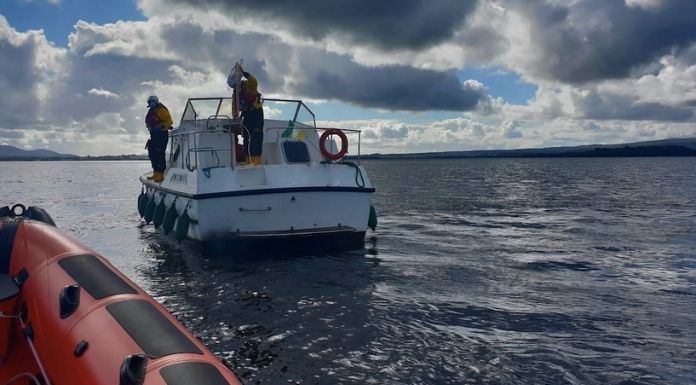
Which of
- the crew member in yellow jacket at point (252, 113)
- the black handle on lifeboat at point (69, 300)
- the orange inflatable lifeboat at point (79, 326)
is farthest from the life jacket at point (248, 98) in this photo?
the black handle on lifeboat at point (69, 300)

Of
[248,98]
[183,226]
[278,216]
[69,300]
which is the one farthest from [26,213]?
[248,98]

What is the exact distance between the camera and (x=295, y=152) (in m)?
13.2

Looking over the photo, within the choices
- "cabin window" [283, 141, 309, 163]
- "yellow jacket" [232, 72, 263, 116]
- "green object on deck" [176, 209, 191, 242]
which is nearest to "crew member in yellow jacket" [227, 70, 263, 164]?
"yellow jacket" [232, 72, 263, 116]

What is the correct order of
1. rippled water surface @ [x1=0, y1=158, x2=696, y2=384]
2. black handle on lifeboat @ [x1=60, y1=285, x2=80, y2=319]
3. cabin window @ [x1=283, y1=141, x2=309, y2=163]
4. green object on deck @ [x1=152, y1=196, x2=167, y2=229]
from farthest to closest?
1. green object on deck @ [x1=152, y1=196, x2=167, y2=229]
2. cabin window @ [x1=283, y1=141, x2=309, y2=163]
3. rippled water surface @ [x1=0, y1=158, x2=696, y2=384]
4. black handle on lifeboat @ [x1=60, y1=285, x2=80, y2=319]

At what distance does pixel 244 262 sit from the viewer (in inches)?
433

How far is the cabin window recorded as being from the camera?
517 inches

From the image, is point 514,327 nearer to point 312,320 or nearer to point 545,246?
point 312,320

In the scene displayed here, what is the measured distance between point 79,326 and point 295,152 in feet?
30.7

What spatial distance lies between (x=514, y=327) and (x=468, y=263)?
413 cm

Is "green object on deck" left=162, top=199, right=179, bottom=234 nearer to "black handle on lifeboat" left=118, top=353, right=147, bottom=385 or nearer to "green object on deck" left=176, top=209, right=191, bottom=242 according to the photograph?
"green object on deck" left=176, top=209, right=191, bottom=242

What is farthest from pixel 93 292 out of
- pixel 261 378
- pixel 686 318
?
pixel 686 318

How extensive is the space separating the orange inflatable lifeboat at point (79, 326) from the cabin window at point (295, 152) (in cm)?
709

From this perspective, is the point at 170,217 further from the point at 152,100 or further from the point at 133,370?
the point at 133,370

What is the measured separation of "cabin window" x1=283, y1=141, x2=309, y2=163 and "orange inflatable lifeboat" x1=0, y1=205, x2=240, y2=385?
23.3 feet
